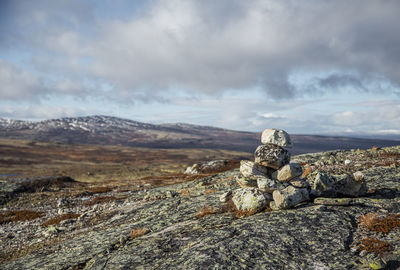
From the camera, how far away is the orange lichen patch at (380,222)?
35.6ft

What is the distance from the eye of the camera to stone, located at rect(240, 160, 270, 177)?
1566 cm

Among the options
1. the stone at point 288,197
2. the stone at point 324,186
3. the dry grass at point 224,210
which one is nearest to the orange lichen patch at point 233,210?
the dry grass at point 224,210

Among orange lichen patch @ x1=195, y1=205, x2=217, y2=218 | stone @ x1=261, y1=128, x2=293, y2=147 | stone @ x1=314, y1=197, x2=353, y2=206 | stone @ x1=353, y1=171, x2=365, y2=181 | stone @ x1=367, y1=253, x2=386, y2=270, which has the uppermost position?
stone @ x1=261, y1=128, x2=293, y2=147

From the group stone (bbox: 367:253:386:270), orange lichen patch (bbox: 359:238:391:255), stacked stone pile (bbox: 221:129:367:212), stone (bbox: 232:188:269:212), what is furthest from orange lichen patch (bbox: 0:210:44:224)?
stone (bbox: 367:253:386:270)

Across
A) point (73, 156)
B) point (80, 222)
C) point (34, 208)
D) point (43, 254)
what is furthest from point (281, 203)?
point (73, 156)

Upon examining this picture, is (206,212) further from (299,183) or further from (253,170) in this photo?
(299,183)

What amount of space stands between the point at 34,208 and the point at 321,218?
30.6 m

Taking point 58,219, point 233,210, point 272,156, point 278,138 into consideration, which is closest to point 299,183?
point 272,156

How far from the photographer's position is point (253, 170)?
15.6 meters

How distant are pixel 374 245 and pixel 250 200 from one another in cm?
583

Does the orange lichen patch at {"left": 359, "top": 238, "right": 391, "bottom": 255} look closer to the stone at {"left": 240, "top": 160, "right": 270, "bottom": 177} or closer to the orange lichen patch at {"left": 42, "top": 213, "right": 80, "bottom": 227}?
the stone at {"left": 240, "top": 160, "right": 270, "bottom": 177}

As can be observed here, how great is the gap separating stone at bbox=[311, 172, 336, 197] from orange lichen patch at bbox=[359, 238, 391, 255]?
15.1 ft

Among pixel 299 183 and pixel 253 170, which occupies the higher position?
pixel 253 170

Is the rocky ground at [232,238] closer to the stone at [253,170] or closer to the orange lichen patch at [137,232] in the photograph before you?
the orange lichen patch at [137,232]
